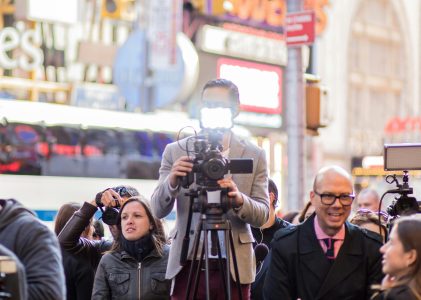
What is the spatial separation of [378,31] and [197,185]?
43.6m

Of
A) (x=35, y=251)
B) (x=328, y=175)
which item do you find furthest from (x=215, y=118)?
(x=35, y=251)

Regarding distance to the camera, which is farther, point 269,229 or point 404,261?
point 269,229

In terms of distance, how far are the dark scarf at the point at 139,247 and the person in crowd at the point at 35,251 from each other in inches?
90.8

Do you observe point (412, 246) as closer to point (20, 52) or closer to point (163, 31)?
point (20, 52)

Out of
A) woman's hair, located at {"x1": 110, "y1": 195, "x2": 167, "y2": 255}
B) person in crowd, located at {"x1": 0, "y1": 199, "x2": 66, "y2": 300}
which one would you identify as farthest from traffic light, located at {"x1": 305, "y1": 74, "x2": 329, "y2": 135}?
person in crowd, located at {"x1": 0, "y1": 199, "x2": 66, "y2": 300}

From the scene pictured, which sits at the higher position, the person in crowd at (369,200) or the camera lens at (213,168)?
the camera lens at (213,168)

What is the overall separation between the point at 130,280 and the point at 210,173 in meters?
1.90

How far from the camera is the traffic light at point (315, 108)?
15.8 meters

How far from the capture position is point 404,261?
19.9 ft

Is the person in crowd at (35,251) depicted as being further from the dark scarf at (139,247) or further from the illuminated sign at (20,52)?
the illuminated sign at (20,52)

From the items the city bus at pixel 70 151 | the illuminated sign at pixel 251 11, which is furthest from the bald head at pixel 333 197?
the illuminated sign at pixel 251 11

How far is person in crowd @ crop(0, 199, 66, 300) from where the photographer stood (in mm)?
5996

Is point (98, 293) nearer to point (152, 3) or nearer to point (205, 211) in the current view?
point (205, 211)

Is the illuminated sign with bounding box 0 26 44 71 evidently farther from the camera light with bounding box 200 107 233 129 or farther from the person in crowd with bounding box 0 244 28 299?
the person in crowd with bounding box 0 244 28 299
